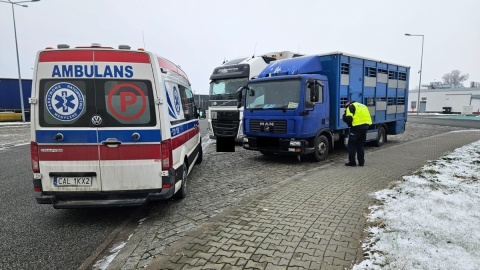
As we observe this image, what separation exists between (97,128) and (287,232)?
2.97m

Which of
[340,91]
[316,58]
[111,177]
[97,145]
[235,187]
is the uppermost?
[316,58]

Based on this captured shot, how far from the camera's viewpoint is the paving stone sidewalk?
3.23 meters

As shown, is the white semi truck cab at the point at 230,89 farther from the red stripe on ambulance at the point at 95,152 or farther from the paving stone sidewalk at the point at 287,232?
the red stripe on ambulance at the point at 95,152

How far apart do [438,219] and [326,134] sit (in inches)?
217

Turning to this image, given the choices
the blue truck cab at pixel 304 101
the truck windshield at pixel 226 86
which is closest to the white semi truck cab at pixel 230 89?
the truck windshield at pixel 226 86

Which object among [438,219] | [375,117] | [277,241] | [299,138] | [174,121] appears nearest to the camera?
[277,241]

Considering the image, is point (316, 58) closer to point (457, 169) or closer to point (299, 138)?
point (299, 138)

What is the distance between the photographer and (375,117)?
11383 millimetres

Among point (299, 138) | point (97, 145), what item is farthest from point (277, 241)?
point (299, 138)

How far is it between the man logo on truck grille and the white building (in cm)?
5609

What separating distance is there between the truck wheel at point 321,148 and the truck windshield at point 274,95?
1411 mm

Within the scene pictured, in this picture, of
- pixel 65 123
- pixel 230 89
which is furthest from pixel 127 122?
pixel 230 89

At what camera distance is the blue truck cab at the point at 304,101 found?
8.45m

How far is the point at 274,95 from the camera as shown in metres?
8.91
